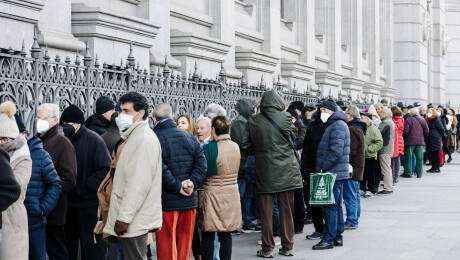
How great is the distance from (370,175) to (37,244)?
9718mm

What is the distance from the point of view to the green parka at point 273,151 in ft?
29.2

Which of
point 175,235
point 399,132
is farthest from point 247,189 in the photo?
point 399,132

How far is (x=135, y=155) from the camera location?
242 inches

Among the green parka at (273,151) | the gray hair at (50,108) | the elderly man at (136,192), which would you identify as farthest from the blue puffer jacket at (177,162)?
the green parka at (273,151)

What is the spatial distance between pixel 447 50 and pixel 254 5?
27909 mm

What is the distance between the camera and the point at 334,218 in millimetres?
9570

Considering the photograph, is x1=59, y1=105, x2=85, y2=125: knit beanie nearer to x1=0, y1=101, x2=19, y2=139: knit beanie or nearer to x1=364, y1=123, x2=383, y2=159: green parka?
x1=0, y1=101, x2=19, y2=139: knit beanie

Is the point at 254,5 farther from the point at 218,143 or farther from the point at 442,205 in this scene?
the point at 218,143

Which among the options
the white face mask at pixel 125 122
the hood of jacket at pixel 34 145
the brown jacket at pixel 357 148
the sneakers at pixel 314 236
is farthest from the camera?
the brown jacket at pixel 357 148

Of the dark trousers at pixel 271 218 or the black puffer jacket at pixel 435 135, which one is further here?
the black puffer jacket at pixel 435 135

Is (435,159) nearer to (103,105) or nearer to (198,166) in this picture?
(103,105)

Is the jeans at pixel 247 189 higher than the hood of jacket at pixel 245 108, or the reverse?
the hood of jacket at pixel 245 108

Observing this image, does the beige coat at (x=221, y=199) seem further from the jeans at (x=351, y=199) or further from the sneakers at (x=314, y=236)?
the jeans at (x=351, y=199)

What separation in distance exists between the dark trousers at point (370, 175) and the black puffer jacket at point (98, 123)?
7.81 metres
